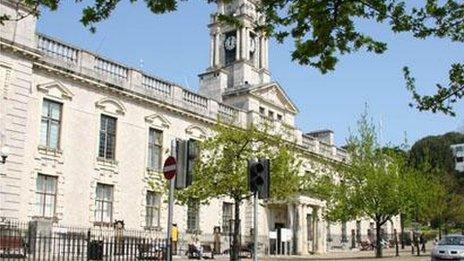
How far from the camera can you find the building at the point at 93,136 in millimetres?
27469

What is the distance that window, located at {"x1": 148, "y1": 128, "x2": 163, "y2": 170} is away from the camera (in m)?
35.9

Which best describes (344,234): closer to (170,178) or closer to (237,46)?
(237,46)

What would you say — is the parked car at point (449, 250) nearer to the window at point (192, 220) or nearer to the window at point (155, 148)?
the window at point (192, 220)

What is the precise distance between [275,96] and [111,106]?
64.3 feet

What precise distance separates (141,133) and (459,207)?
4177 cm

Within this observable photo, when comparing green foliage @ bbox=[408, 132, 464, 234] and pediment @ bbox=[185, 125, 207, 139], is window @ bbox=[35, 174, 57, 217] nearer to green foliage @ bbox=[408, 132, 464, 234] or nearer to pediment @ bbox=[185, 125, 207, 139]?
pediment @ bbox=[185, 125, 207, 139]

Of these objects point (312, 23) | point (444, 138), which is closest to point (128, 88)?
point (312, 23)

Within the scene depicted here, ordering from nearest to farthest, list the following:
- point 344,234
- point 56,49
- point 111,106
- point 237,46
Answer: point 56,49, point 111,106, point 237,46, point 344,234

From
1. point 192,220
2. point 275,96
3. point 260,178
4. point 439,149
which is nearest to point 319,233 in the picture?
point 275,96

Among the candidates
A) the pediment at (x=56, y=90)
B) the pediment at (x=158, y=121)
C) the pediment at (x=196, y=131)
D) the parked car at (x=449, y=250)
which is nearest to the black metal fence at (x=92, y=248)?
the pediment at (x=56, y=90)

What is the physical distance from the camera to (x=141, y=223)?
34188 mm

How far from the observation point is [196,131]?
3894 centimetres

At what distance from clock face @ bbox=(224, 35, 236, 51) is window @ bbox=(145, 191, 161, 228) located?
2121 centimetres

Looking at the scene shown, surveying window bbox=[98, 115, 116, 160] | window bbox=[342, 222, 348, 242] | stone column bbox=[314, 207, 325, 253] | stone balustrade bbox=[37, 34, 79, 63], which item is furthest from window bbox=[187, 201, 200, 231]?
window bbox=[342, 222, 348, 242]
